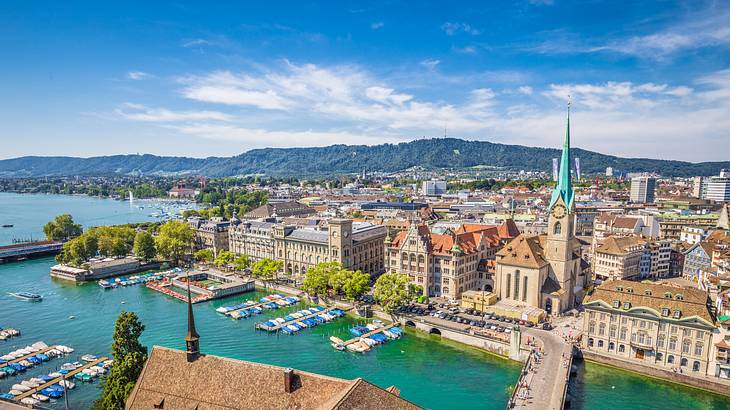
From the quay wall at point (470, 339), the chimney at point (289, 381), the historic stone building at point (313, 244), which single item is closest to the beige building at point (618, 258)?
the quay wall at point (470, 339)

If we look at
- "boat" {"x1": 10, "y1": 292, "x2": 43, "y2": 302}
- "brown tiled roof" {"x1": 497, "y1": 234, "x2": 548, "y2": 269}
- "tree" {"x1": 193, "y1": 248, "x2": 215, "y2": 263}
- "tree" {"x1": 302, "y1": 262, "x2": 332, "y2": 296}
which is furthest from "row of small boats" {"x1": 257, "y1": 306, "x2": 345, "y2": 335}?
"boat" {"x1": 10, "y1": 292, "x2": 43, "y2": 302}

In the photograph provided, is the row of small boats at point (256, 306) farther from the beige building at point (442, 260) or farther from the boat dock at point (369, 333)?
the boat dock at point (369, 333)

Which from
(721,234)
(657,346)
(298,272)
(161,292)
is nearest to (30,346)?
(161,292)

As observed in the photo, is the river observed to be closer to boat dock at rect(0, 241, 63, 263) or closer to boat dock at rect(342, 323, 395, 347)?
boat dock at rect(342, 323, 395, 347)

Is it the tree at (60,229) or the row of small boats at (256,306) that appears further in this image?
the tree at (60,229)

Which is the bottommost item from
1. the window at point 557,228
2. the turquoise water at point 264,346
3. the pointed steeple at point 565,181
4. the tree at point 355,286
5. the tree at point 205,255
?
the turquoise water at point 264,346

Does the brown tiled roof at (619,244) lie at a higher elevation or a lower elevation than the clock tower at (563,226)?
lower

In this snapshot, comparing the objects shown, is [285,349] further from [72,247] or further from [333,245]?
[72,247]
